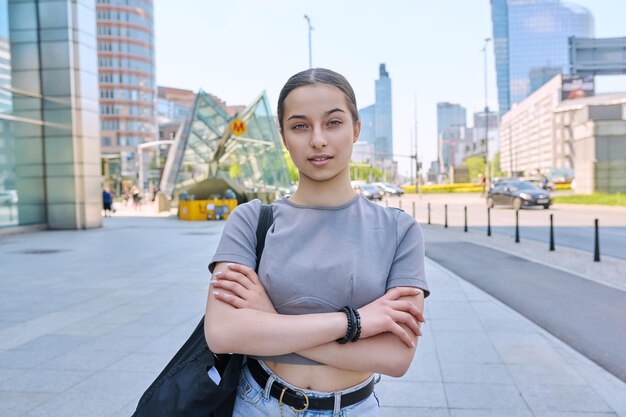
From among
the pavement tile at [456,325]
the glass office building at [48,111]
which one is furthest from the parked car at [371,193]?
the pavement tile at [456,325]

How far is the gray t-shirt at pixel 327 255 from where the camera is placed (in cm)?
171

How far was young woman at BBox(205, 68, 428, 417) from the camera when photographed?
1682mm

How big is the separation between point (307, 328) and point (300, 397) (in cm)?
22

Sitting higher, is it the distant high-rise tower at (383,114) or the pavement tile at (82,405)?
the distant high-rise tower at (383,114)

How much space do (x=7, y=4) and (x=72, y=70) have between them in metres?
3.19

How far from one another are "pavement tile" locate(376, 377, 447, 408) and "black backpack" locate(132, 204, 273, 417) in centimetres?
264

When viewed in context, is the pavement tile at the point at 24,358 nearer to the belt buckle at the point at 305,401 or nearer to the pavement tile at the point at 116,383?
Result: the pavement tile at the point at 116,383

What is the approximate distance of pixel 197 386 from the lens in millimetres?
1714

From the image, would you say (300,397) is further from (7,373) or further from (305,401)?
(7,373)

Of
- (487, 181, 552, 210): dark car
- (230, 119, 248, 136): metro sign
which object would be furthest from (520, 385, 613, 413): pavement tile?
(230, 119, 248, 136): metro sign

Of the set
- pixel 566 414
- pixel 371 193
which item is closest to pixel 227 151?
pixel 371 193

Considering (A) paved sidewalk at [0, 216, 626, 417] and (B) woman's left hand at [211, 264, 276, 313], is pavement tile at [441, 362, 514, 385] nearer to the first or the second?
(A) paved sidewalk at [0, 216, 626, 417]

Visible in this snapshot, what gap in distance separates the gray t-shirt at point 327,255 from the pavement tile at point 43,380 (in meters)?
3.37

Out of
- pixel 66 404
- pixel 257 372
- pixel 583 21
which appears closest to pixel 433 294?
pixel 66 404
